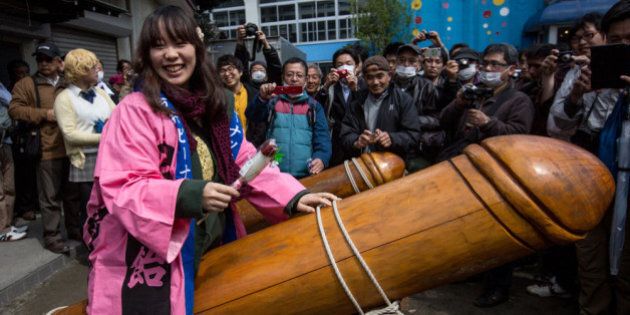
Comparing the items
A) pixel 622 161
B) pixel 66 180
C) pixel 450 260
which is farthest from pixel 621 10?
pixel 66 180

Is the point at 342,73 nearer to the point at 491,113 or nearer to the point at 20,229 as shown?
the point at 491,113

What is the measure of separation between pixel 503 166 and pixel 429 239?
314 millimetres

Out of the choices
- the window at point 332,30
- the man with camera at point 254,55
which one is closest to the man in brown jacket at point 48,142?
the man with camera at point 254,55

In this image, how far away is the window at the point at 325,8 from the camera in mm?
26797

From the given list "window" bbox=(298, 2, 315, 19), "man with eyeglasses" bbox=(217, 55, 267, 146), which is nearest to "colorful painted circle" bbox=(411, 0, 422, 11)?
"window" bbox=(298, 2, 315, 19)

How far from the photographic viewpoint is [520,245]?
1.27 meters

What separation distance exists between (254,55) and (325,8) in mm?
23863

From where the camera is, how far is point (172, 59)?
1.56 metres

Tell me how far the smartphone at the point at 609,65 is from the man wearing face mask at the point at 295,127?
6.34 feet

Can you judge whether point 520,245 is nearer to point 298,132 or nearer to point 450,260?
point 450,260

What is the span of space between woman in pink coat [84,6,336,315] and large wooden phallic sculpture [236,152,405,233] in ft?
1.91

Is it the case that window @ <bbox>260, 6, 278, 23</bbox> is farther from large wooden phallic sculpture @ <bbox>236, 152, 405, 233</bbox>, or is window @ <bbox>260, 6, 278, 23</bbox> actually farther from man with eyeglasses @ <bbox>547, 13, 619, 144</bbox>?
large wooden phallic sculpture @ <bbox>236, 152, 405, 233</bbox>

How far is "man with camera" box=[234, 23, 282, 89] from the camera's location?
4.08 m

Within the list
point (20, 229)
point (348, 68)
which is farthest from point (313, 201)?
point (20, 229)
